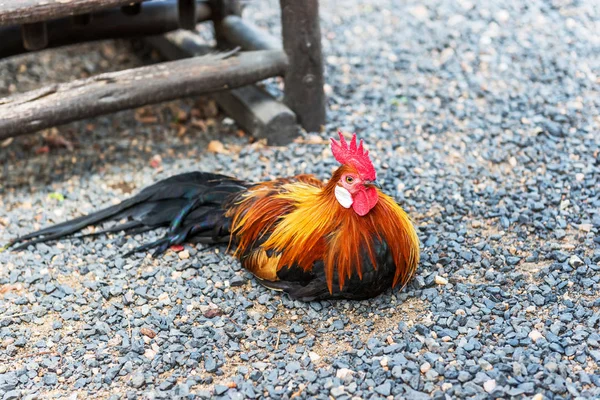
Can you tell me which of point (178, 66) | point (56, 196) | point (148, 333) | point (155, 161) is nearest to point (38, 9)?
point (178, 66)

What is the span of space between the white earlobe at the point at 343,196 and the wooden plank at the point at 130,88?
1692mm

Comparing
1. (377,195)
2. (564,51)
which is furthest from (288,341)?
(564,51)

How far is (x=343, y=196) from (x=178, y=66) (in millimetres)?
1854

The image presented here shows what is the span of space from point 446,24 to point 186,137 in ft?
8.71

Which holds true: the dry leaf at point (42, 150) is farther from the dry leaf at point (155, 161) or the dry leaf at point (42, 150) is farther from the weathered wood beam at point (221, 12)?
the weathered wood beam at point (221, 12)

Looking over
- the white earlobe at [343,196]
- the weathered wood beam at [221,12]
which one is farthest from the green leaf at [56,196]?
the white earlobe at [343,196]

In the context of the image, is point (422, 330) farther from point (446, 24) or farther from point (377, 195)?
point (446, 24)

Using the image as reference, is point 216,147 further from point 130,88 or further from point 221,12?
point 221,12

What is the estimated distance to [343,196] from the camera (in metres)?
3.48

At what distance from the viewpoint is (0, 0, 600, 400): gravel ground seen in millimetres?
3320

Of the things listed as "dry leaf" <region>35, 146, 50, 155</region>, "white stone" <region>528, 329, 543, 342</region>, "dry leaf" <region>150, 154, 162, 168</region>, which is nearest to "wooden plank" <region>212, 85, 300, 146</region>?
"dry leaf" <region>150, 154, 162, 168</region>

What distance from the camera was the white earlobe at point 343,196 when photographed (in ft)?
11.4

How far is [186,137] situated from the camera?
5363mm

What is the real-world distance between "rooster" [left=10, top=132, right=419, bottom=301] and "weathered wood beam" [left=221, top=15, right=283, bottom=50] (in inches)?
55.8
